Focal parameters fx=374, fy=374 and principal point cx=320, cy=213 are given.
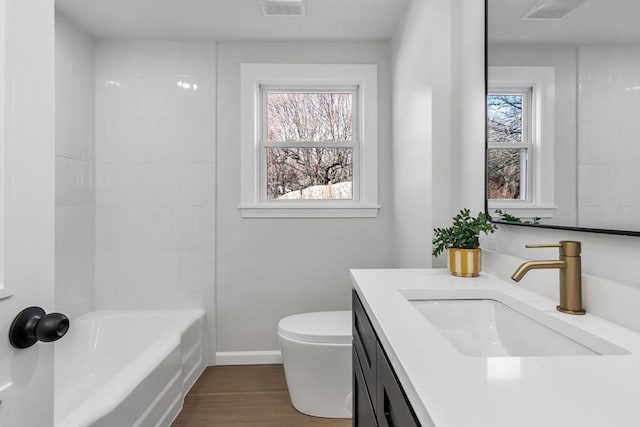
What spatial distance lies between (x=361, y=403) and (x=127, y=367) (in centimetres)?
110

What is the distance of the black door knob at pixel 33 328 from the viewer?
2.15 ft

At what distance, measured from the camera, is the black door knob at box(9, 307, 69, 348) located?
0.66 meters

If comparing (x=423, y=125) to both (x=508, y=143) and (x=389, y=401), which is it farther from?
(x=389, y=401)

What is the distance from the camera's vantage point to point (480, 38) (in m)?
1.56

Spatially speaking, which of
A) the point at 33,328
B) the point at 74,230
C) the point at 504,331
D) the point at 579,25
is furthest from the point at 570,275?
the point at 74,230

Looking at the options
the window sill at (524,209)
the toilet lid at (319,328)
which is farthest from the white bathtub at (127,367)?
the window sill at (524,209)

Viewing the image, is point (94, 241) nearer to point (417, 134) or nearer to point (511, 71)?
point (417, 134)

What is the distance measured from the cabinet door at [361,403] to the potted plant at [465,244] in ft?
1.65

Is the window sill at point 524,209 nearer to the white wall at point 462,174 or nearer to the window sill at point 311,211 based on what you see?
the white wall at point 462,174

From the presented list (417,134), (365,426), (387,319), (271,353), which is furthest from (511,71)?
(271,353)

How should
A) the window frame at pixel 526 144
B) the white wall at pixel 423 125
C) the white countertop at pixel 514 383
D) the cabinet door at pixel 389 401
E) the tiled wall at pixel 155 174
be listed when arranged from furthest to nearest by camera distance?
the tiled wall at pixel 155 174 < the white wall at pixel 423 125 < the window frame at pixel 526 144 < the cabinet door at pixel 389 401 < the white countertop at pixel 514 383

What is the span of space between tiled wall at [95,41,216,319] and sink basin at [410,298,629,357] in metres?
1.94

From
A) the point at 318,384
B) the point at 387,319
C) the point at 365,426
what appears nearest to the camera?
the point at 387,319

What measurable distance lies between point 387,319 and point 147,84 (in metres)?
2.53
